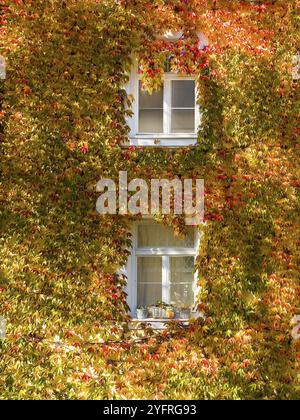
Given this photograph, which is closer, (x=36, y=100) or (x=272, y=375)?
(x=272, y=375)

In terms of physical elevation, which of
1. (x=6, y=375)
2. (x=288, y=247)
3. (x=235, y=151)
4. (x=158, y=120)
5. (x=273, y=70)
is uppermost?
(x=273, y=70)

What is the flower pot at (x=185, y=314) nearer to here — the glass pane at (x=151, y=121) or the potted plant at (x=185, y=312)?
the potted plant at (x=185, y=312)

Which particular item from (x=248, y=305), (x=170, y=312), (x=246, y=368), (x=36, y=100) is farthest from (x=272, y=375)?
(x=36, y=100)

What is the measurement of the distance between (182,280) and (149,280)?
1.41 ft

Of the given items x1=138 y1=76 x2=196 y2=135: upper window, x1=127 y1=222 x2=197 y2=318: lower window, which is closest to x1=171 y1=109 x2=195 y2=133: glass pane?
x1=138 y1=76 x2=196 y2=135: upper window

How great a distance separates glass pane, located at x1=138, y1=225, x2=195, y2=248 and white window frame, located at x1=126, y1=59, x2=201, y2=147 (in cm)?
110

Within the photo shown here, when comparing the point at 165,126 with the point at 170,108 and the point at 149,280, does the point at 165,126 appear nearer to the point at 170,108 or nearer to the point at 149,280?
the point at 170,108

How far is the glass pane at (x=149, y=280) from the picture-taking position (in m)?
7.10

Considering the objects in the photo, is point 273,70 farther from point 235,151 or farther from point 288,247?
point 288,247

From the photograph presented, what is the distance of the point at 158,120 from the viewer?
7.43 m

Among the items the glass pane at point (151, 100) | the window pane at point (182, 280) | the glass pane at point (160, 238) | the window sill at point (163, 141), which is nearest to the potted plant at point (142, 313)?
the window pane at point (182, 280)

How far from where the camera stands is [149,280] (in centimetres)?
715

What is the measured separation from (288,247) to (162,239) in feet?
5.26

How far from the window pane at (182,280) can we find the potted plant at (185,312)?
77 mm
